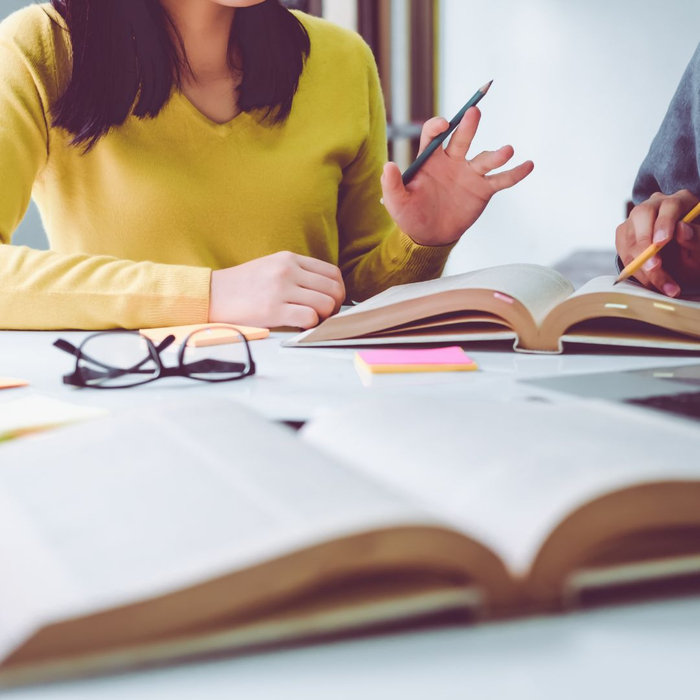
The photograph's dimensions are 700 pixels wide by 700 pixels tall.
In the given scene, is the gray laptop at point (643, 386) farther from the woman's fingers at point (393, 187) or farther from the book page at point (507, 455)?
the woman's fingers at point (393, 187)

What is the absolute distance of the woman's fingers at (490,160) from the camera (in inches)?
39.2

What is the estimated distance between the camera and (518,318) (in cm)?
80

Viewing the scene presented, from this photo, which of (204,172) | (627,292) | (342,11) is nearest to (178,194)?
(204,172)

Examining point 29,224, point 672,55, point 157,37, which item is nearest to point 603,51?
point 672,55

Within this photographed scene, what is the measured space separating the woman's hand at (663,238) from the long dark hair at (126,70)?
573 mm

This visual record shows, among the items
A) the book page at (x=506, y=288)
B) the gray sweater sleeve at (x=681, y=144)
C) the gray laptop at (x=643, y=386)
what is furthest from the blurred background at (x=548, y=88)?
the gray laptop at (x=643, y=386)

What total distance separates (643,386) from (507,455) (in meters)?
0.33

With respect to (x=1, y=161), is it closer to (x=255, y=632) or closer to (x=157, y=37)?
(x=157, y=37)

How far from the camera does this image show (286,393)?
2.19ft

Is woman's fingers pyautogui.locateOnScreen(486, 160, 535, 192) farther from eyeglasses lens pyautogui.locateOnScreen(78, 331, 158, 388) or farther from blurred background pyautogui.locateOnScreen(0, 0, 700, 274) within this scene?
blurred background pyautogui.locateOnScreen(0, 0, 700, 274)

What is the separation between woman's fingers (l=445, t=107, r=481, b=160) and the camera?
3.29 ft

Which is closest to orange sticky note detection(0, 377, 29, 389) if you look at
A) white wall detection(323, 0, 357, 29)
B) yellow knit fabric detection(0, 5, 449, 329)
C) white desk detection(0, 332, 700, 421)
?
white desk detection(0, 332, 700, 421)

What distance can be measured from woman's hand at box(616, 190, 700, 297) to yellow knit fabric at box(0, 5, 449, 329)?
264mm

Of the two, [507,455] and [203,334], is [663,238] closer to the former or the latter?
[203,334]
